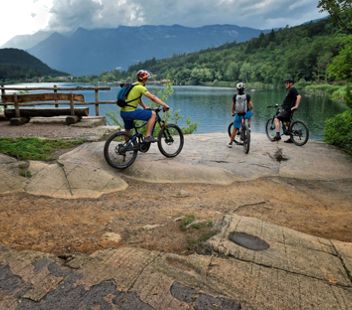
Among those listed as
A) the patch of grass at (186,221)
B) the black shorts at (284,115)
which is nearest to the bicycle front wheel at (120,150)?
the patch of grass at (186,221)

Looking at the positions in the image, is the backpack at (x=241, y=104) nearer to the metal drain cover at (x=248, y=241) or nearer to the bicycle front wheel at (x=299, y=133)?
the bicycle front wheel at (x=299, y=133)

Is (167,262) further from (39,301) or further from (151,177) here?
(151,177)

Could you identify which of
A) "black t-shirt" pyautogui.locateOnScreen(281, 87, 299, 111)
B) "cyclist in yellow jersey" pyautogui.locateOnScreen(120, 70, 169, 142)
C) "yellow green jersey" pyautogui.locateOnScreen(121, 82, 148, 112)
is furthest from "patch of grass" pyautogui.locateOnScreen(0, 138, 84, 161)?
"black t-shirt" pyautogui.locateOnScreen(281, 87, 299, 111)

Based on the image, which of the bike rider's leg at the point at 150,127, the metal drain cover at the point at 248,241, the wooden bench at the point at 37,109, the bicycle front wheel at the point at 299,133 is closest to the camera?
the metal drain cover at the point at 248,241

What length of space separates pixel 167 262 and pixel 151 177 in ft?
12.5

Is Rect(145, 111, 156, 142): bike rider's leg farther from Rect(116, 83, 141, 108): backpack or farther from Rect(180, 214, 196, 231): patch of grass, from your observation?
Rect(180, 214, 196, 231): patch of grass

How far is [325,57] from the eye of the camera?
299 feet

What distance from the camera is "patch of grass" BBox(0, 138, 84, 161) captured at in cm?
828

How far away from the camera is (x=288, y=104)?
40.5ft

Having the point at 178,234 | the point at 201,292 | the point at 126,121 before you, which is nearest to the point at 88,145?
the point at 126,121

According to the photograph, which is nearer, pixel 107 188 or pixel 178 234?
pixel 178 234

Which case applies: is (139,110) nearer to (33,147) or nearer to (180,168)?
(180,168)

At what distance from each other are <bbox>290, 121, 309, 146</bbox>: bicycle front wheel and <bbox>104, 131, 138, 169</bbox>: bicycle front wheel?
6503mm

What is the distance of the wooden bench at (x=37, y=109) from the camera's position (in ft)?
48.6
